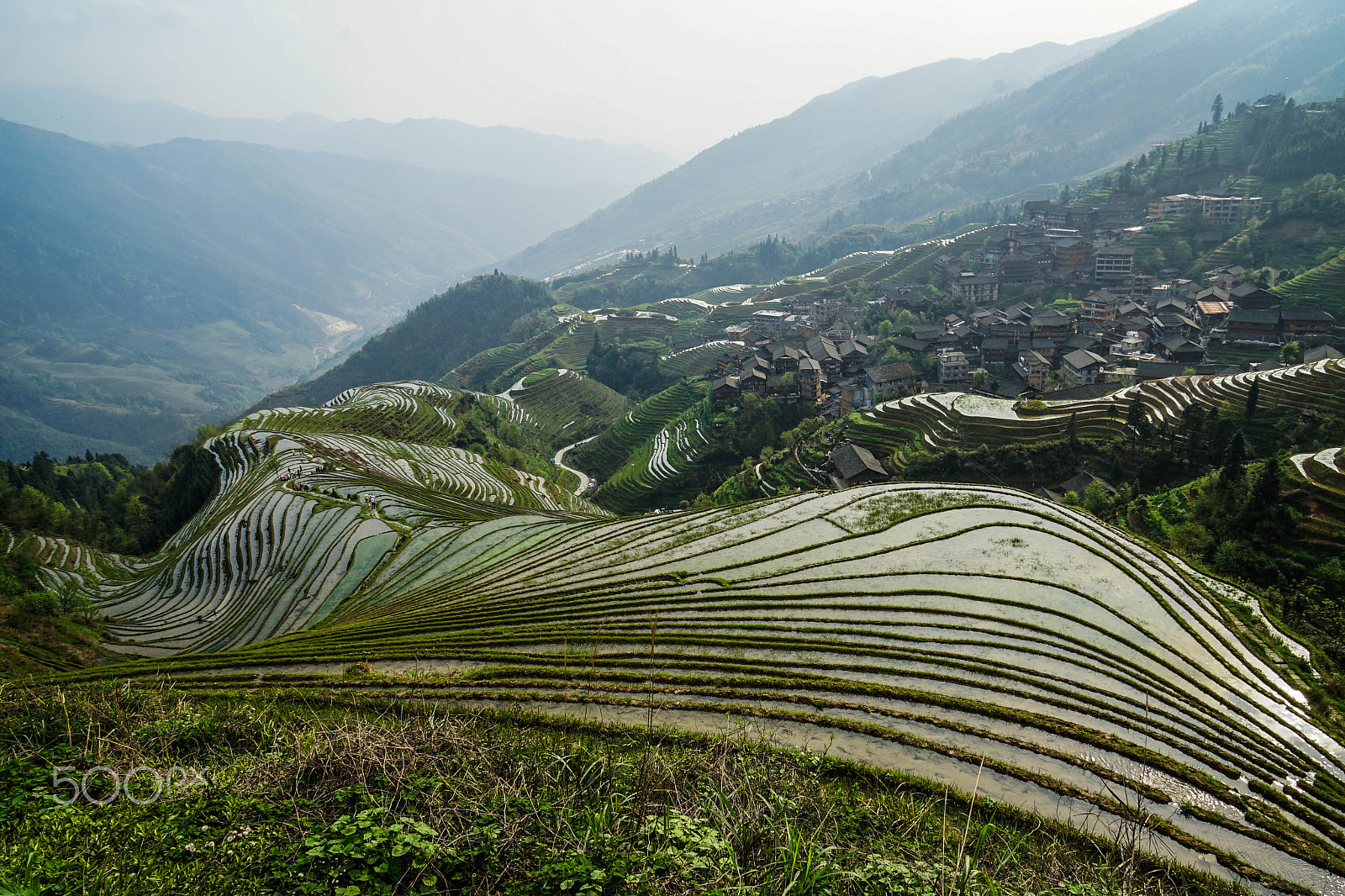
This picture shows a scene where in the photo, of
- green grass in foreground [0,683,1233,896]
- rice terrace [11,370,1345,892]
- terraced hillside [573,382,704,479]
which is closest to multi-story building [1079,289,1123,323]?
terraced hillside [573,382,704,479]

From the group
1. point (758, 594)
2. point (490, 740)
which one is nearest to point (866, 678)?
point (758, 594)

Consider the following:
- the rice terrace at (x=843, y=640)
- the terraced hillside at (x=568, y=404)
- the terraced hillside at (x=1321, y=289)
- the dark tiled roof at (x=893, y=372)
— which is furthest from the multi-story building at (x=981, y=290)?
the rice terrace at (x=843, y=640)

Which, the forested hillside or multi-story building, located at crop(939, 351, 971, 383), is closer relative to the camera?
multi-story building, located at crop(939, 351, 971, 383)

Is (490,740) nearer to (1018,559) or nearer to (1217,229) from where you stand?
(1018,559)

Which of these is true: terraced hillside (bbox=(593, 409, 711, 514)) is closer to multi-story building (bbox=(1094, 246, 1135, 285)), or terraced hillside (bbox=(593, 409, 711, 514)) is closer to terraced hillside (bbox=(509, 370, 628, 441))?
terraced hillside (bbox=(509, 370, 628, 441))

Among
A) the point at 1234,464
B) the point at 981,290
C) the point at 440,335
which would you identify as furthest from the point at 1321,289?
the point at 440,335

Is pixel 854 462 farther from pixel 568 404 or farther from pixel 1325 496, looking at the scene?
pixel 568 404

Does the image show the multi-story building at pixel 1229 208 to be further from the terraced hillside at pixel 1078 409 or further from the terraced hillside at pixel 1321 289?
the terraced hillside at pixel 1078 409
